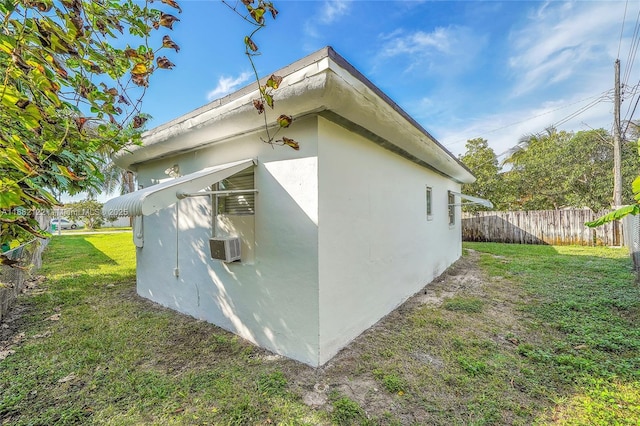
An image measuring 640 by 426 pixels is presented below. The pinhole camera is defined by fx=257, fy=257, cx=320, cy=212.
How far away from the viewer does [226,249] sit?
5051 mm

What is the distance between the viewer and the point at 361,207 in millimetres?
5691

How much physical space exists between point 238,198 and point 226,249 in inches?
45.6

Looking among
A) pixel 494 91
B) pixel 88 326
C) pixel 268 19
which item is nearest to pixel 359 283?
pixel 268 19

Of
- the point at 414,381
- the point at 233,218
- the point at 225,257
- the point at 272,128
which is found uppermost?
the point at 272,128

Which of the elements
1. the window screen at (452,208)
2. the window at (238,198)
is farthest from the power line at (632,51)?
the window at (238,198)

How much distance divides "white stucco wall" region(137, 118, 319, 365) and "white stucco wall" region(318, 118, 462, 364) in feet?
0.72

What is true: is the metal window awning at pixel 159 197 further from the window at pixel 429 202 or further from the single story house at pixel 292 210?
the window at pixel 429 202

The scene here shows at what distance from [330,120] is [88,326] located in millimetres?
7368

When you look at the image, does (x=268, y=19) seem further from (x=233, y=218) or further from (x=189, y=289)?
(x=189, y=289)

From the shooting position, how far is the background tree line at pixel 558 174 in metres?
20.9

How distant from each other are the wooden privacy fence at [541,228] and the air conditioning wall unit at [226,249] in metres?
22.9

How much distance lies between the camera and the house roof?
146 inches

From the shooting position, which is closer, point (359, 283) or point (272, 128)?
point (272, 128)

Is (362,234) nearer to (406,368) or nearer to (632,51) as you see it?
(406,368)
